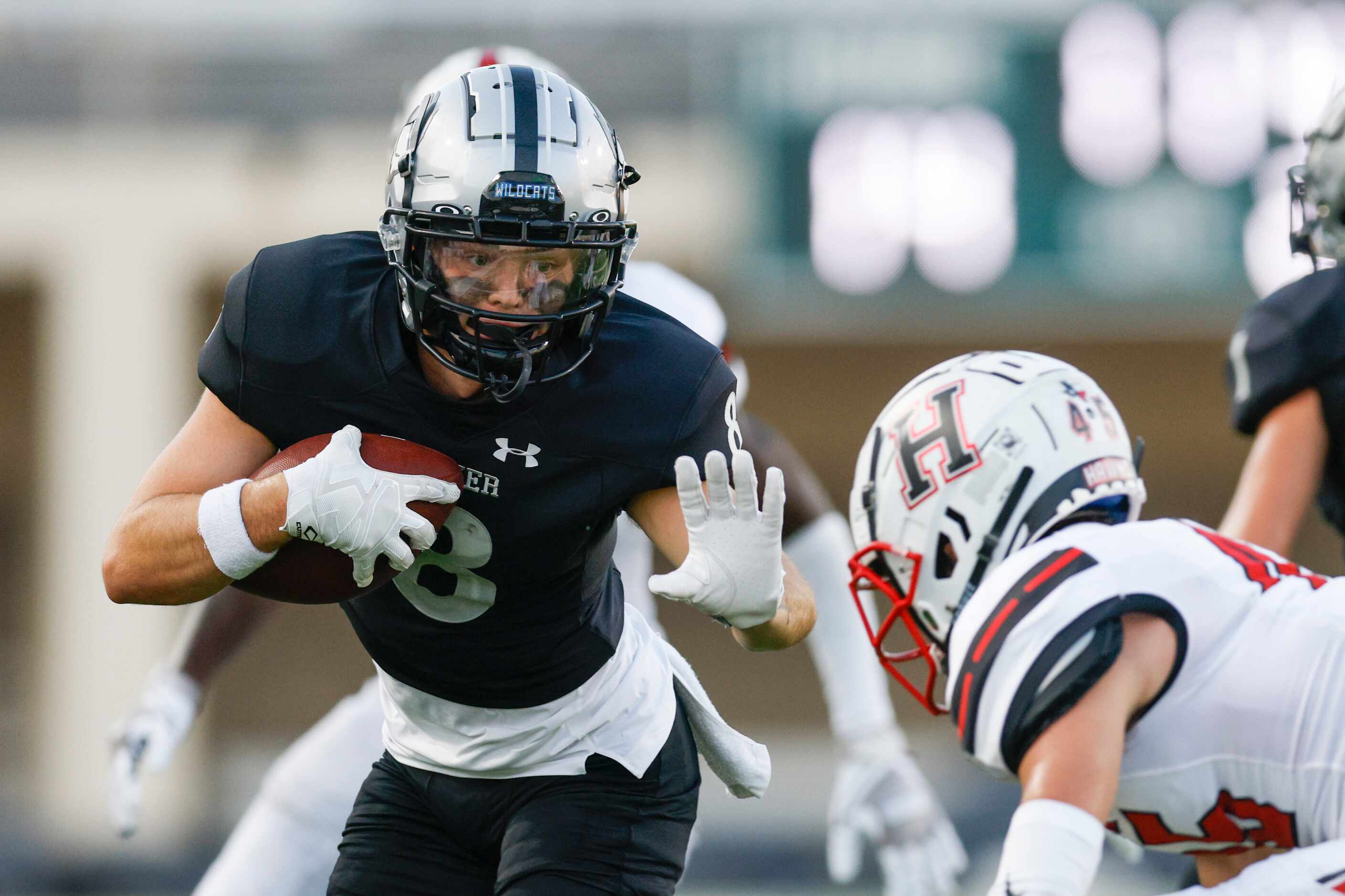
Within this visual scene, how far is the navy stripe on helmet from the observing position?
2516mm

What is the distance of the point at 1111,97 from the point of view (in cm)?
941

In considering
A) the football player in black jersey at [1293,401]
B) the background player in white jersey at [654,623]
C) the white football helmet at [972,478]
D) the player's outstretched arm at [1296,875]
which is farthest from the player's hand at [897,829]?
the player's outstretched arm at [1296,875]

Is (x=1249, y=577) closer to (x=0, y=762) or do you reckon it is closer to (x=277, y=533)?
(x=277, y=533)

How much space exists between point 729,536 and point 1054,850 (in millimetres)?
654

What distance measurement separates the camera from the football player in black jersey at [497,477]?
238 centimetres

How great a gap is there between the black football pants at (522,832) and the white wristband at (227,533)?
55 cm

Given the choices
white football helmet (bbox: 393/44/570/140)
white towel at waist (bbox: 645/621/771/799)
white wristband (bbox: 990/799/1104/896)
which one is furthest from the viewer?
white football helmet (bbox: 393/44/570/140)

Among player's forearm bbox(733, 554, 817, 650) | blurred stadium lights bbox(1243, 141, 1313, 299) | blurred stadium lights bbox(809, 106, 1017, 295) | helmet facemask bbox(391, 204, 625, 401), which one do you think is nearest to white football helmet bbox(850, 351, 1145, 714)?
player's forearm bbox(733, 554, 817, 650)

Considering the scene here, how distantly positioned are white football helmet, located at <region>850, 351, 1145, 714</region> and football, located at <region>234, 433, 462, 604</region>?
0.62 metres

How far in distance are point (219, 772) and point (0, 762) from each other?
4.93 feet

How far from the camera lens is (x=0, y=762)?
40.0ft

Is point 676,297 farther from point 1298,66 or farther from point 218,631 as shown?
point 1298,66

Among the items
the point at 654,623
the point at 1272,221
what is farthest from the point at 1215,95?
the point at 654,623

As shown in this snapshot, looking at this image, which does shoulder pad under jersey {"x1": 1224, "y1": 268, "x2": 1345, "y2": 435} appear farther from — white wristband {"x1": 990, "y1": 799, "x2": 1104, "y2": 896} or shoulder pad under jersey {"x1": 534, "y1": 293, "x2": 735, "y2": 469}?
white wristband {"x1": 990, "y1": 799, "x2": 1104, "y2": 896}
